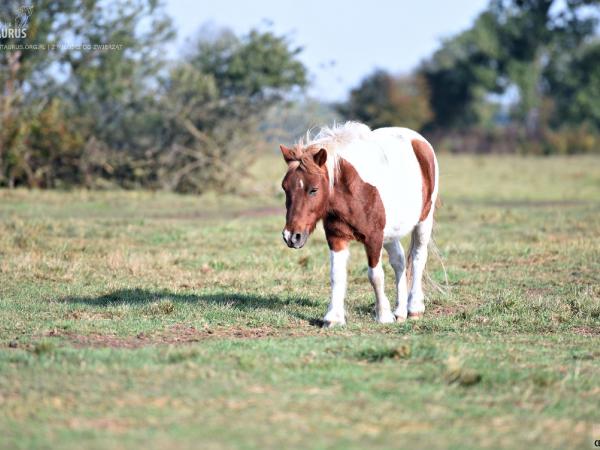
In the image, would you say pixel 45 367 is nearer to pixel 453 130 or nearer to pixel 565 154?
pixel 565 154

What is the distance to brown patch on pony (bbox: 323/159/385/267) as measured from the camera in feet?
27.1

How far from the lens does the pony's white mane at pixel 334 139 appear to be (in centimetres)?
826

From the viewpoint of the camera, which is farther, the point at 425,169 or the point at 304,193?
the point at 425,169

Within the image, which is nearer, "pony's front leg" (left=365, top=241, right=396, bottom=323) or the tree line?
"pony's front leg" (left=365, top=241, right=396, bottom=323)

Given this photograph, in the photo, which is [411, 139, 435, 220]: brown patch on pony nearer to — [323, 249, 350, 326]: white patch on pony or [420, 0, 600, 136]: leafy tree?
[323, 249, 350, 326]: white patch on pony

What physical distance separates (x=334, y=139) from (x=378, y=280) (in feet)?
4.46

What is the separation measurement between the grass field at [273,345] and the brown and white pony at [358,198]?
386 mm

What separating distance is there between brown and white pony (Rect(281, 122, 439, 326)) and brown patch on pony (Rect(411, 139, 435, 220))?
2cm

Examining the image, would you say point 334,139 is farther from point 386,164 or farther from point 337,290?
point 337,290

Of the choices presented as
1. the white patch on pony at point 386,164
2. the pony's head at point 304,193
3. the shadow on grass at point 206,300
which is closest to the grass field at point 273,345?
the shadow on grass at point 206,300

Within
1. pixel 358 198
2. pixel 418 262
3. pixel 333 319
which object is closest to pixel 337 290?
pixel 333 319

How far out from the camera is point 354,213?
828 cm

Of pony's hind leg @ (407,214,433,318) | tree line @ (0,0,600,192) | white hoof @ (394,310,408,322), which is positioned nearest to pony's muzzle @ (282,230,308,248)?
white hoof @ (394,310,408,322)

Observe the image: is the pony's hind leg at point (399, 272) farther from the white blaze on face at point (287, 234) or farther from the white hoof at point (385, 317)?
the white blaze on face at point (287, 234)
